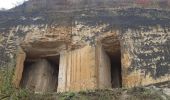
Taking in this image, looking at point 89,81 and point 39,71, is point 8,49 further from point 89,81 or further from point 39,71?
point 89,81

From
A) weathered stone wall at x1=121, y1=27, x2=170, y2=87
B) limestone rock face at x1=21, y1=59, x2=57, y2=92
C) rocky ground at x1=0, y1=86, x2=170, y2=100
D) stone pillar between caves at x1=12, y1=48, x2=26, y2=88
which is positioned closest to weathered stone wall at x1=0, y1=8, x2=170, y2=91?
weathered stone wall at x1=121, y1=27, x2=170, y2=87

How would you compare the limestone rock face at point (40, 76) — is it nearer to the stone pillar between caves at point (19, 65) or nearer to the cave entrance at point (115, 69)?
the stone pillar between caves at point (19, 65)

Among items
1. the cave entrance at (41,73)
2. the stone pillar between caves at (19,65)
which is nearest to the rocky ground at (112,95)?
the stone pillar between caves at (19,65)

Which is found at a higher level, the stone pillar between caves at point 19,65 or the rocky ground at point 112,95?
the stone pillar between caves at point 19,65

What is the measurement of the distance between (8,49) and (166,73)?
4.57 metres

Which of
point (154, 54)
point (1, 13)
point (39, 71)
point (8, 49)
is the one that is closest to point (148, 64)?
point (154, 54)

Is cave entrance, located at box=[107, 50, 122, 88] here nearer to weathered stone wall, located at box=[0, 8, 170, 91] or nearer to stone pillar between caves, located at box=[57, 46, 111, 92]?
weathered stone wall, located at box=[0, 8, 170, 91]

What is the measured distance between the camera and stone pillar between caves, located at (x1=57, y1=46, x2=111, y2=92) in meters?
10.8

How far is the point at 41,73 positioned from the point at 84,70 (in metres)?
1.55

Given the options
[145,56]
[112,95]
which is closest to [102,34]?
[145,56]

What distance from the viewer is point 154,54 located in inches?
427

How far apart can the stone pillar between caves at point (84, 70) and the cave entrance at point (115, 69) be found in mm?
413

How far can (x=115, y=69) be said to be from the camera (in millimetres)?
12359

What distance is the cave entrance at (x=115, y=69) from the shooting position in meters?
11.9
